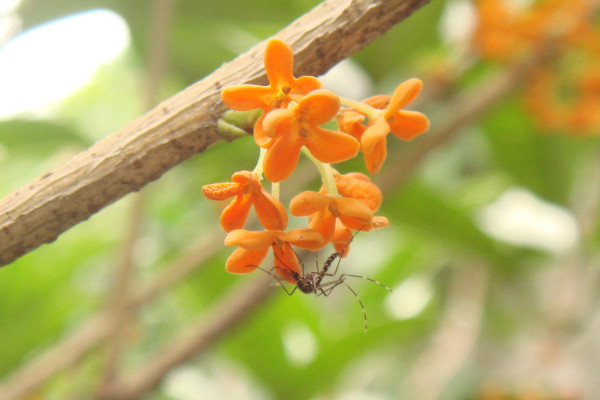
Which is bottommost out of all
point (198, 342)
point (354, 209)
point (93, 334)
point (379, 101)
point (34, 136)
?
point (354, 209)

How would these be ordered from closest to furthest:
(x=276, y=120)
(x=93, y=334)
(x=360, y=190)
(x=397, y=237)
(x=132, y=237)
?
1. (x=276, y=120)
2. (x=360, y=190)
3. (x=132, y=237)
4. (x=93, y=334)
5. (x=397, y=237)

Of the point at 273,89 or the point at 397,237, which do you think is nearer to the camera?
the point at 273,89

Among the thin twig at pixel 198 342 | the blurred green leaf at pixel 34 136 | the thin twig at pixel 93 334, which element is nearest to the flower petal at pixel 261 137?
the thin twig at pixel 198 342

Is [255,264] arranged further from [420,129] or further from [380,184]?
[380,184]

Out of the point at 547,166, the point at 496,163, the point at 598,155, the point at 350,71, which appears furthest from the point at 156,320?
the point at 598,155

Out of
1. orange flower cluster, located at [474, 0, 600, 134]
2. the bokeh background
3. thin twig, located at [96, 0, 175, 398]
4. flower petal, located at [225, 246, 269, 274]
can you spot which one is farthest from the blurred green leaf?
flower petal, located at [225, 246, 269, 274]

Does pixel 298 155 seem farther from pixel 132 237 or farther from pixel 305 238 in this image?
pixel 132 237

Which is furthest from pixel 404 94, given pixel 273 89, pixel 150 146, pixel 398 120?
pixel 150 146

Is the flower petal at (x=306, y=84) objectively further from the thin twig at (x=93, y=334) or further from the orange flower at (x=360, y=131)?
the thin twig at (x=93, y=334)

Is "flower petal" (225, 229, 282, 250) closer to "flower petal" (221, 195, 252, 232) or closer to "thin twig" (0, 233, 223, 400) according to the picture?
"flower petal" (221, 195, 252, 232)
